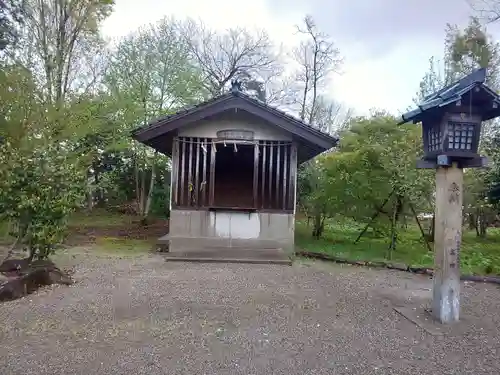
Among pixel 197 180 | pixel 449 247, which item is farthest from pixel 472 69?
pixel 449 247

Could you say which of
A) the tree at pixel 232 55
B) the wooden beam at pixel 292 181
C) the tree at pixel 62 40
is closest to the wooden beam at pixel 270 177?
the wooden beam at pixel 292 181

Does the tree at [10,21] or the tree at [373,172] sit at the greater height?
the tree at [10,21]

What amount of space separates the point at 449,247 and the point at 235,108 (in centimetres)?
566

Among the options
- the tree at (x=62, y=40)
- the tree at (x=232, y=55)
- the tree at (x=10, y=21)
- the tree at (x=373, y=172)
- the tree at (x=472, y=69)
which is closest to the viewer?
the tree at (x=373, y=172)

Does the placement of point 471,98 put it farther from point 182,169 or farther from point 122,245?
point 122,245

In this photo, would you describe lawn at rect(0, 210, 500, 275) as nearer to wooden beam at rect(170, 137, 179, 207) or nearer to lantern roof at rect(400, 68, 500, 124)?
wooden beam at rect(170, 137, 179, 207)

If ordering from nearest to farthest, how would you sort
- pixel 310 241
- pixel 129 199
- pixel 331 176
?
pixel 331 176 < pixel 310 241 < pixel 129 199

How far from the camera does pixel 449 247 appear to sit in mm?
4828

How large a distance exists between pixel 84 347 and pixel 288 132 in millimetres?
6661

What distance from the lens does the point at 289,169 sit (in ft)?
31.5

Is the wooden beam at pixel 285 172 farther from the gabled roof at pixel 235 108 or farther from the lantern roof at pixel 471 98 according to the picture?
the lantern roof at pixel 471 98

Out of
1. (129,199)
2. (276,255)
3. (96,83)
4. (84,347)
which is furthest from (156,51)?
(84,347)

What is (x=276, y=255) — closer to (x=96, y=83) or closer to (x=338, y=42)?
(x=96, y=83)

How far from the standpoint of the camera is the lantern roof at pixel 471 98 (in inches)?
185
